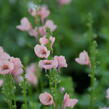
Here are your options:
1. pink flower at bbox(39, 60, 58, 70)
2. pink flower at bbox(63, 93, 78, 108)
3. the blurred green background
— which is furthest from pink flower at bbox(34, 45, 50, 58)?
the blurred green background

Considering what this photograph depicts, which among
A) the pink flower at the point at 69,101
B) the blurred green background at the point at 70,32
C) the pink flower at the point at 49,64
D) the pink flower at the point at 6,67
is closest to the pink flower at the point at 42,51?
the pink flower at the point at 49,64

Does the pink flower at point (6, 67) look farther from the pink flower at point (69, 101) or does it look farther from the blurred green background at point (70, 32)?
the blurred green background at point (70, 32)

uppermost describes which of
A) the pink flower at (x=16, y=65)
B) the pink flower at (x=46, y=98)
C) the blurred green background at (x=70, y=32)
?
the blurred green background at (x=70, y=32)

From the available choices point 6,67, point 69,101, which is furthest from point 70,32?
point 6,67

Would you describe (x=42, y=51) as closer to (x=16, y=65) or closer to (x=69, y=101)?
(x=16, y=65)

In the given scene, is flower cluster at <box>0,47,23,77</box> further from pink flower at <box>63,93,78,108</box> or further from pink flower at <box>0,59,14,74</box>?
pink flower at <box>63,93,78,108</box>

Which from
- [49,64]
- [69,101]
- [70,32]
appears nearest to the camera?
[49,64]
